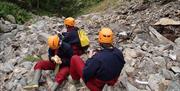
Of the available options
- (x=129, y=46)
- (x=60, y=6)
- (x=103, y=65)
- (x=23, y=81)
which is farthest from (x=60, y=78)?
(x=60, y=6)

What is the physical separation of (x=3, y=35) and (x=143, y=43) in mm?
5646

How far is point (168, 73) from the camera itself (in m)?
10.6

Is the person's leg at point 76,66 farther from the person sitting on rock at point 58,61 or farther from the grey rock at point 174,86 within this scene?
the grey rock at point 174,86

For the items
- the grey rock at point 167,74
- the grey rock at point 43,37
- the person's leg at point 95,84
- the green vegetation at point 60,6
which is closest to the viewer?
the person's leg at point 95,84

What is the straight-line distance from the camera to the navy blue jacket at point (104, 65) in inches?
333

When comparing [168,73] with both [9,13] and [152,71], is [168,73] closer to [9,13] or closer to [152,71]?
[152,71]

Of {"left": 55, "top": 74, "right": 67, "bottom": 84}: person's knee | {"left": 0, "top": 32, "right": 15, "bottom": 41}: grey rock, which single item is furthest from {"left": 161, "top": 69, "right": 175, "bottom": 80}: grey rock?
{"left": 0, "top": 32, "right": 15, "bottom": 41}: grey rock

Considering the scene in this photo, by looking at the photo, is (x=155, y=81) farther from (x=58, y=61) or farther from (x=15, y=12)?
(x=15, y=12)

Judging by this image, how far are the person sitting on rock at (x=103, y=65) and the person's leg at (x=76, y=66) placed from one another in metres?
0.17

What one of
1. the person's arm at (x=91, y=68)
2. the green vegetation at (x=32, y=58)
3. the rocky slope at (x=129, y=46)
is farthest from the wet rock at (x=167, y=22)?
the person's arm at (x=91, y=68)

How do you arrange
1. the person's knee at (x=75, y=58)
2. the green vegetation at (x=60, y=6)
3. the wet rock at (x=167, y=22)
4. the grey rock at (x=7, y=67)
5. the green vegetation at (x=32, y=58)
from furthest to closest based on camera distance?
the green vegetation at (x=60, y=6)
the wet rock at (x=167, y=22)
the green vegetation at (x=32, y=58)
the grey rock at (x=7, y=67)
the person's knee at (x=75, y=58)

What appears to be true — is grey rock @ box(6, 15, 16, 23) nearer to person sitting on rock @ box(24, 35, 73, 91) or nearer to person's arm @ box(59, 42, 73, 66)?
person sitting on rock @ box(24, 35, 73, 91)

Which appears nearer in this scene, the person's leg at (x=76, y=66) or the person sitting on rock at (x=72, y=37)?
the person's leg at (x=76, y=66)

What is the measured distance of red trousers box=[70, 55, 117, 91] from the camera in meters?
8.91
